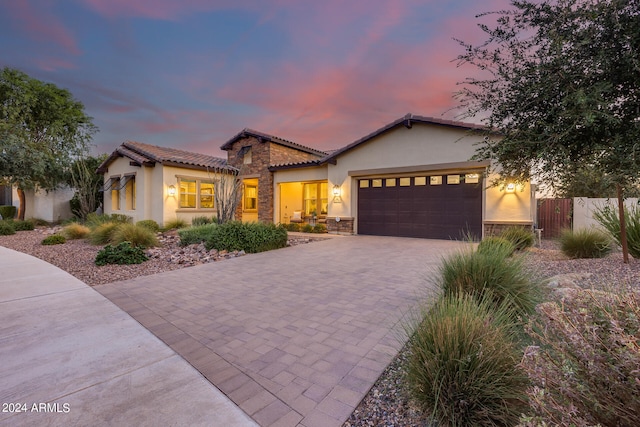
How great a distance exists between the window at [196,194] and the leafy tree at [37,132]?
23.2ft

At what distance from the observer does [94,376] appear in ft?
7.88

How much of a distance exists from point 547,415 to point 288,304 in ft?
10.8

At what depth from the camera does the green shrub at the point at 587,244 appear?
659cm

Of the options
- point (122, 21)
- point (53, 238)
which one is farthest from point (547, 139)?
point (53, 238)

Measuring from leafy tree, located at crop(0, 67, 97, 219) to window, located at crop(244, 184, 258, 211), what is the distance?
34.6 feet

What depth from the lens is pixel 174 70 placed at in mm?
12320

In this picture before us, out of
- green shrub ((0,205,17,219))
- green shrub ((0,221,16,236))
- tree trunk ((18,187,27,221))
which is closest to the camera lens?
green shrub ((0,221,16,236))

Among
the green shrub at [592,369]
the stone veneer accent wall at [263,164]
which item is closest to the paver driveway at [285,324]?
the green shrub at [592,369]

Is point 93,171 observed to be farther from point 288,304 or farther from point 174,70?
point 288,304

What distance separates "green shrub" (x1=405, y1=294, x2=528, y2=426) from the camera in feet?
5.89

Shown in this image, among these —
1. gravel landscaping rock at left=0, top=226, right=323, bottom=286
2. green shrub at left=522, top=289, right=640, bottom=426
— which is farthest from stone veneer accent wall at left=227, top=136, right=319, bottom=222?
green shrub at left=522, top=289, right=640, bottom=426

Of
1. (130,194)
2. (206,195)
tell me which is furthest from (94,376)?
(130,194)

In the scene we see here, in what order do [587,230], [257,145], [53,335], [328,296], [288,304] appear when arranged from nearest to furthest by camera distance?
[53,335]
[288,304]
[328,296]
[587,230]
[257,145]

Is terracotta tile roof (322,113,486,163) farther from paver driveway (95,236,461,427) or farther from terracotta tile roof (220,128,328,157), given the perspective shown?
paver driveway (95,236,461,427)
